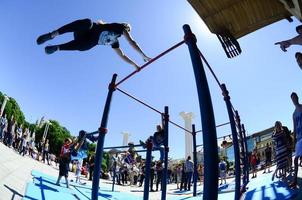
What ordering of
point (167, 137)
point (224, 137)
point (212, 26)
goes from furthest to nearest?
point (224, 137), point (212, 26), point (167, 137)

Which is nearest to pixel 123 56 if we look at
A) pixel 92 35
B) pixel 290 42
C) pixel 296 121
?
pixel 92 35

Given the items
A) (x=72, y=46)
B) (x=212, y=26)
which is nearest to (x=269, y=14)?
(x=212, y=26)

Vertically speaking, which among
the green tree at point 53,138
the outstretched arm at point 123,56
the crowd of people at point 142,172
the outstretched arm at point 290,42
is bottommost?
the crowd of people at point 142,172

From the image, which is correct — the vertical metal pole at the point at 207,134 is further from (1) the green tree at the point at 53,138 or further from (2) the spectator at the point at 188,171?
(1) the green tree at the point at 53,138

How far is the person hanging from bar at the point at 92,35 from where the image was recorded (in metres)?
3.92

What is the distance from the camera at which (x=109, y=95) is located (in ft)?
16.1

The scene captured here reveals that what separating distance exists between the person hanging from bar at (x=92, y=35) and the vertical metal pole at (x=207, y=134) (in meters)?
2.12

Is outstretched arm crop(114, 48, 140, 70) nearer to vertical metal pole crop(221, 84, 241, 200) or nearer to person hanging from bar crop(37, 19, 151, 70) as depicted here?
person hanging from bar crop(37, 19, 151, 70)

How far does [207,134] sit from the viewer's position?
6.97 ft

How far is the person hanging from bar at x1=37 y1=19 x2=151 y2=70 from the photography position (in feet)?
12.9

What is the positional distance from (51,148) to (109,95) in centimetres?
4497

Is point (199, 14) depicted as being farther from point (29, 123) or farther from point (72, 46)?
point (29, 123)

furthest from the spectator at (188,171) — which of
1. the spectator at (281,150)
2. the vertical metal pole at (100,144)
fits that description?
the vertical metal pole at (100,144)

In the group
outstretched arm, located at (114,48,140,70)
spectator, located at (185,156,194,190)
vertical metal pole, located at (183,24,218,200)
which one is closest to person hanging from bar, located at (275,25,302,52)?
vertical metal pole, located at (183,24,218,200)
